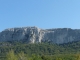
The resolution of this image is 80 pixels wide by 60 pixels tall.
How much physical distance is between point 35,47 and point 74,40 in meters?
33.5

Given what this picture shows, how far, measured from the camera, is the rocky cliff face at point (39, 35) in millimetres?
170375

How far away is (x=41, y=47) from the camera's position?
5728 inches

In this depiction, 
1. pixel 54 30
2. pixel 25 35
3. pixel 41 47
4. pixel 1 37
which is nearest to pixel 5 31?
pixel 1 37

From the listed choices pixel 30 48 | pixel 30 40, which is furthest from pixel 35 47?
pixel 30 40

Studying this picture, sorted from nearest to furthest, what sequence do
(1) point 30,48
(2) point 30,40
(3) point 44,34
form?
(1) point 30,48 < (2) point 30,40 < (3) point 44,34

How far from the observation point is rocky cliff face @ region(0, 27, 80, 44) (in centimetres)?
17038

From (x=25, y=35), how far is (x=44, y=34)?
1524 centimetres

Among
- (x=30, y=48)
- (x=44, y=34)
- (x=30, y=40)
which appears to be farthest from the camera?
(x=44, y=34)

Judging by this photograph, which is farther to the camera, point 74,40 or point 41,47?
point 74,40

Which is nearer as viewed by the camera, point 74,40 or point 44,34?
point 74,40

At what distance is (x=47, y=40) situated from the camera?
174m

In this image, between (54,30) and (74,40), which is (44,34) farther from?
(74,40)

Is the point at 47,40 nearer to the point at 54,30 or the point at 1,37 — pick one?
the point at 54,30

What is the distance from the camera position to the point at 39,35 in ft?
573
